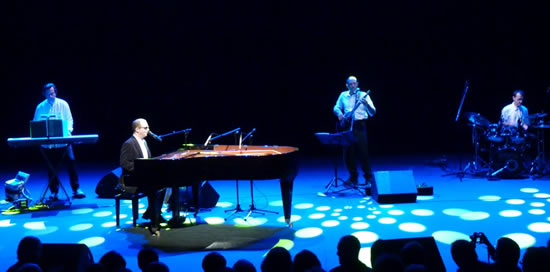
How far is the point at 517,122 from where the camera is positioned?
765cm

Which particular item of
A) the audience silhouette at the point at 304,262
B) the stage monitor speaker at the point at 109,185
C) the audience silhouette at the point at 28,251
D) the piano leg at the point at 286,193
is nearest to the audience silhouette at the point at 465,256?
the audience silhouette at the point at 304,262

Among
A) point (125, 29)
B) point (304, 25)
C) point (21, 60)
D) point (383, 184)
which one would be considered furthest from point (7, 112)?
point (383, 184)

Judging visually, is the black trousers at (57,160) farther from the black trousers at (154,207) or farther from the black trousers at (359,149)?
the black trousers at (359,149)

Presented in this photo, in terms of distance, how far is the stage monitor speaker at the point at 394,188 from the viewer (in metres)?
5.74

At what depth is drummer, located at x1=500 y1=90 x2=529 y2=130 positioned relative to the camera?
763 centimetres

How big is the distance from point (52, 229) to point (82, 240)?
0.66m

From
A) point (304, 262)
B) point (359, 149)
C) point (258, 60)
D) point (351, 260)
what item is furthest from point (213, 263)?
point (258, 60)

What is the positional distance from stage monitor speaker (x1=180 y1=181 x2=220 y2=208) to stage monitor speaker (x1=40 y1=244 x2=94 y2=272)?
2.90 metres

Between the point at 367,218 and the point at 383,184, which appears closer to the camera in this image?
the point at 367,218

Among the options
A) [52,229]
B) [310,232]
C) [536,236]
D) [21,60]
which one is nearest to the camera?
[536,236]

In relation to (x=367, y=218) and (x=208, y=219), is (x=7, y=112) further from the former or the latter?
(x=367, y=218)

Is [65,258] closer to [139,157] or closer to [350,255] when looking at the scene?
[350,255]

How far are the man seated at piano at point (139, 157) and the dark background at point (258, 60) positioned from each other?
515 cm

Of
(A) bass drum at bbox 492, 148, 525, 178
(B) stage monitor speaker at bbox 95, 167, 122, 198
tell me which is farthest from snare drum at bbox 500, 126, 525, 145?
(B) stage monitor speaker at bbox 95, 167, 122, 198
